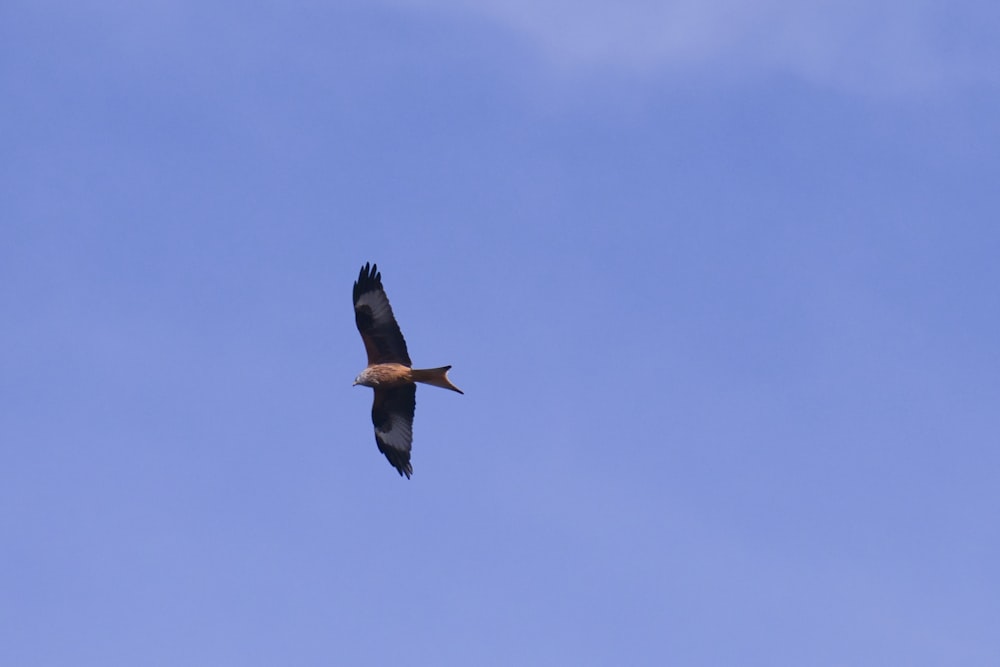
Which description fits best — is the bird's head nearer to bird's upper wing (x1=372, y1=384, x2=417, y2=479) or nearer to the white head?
the white head

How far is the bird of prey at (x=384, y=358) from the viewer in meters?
27.6

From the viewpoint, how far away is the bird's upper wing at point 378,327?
27.9 m

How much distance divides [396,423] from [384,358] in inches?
77.2

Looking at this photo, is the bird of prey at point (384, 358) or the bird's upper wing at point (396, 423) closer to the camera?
the bird of prey at point (384, 358)

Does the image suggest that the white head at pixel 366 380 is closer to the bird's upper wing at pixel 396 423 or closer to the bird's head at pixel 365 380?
the bird's head at pixel 365 380

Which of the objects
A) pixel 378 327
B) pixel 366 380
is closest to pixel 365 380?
pixel 366 380

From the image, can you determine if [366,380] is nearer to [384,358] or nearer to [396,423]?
[384,358]

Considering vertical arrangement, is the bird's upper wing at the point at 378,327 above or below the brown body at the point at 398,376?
above

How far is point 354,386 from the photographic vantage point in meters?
28.1

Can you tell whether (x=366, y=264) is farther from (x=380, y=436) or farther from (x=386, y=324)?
(x=380, y=436)

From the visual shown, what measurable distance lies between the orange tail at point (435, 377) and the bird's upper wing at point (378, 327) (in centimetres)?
60

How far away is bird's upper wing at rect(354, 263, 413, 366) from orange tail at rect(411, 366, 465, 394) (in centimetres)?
60

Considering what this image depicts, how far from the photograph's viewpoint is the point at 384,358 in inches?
1102

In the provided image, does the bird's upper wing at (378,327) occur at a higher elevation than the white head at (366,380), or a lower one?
higher
